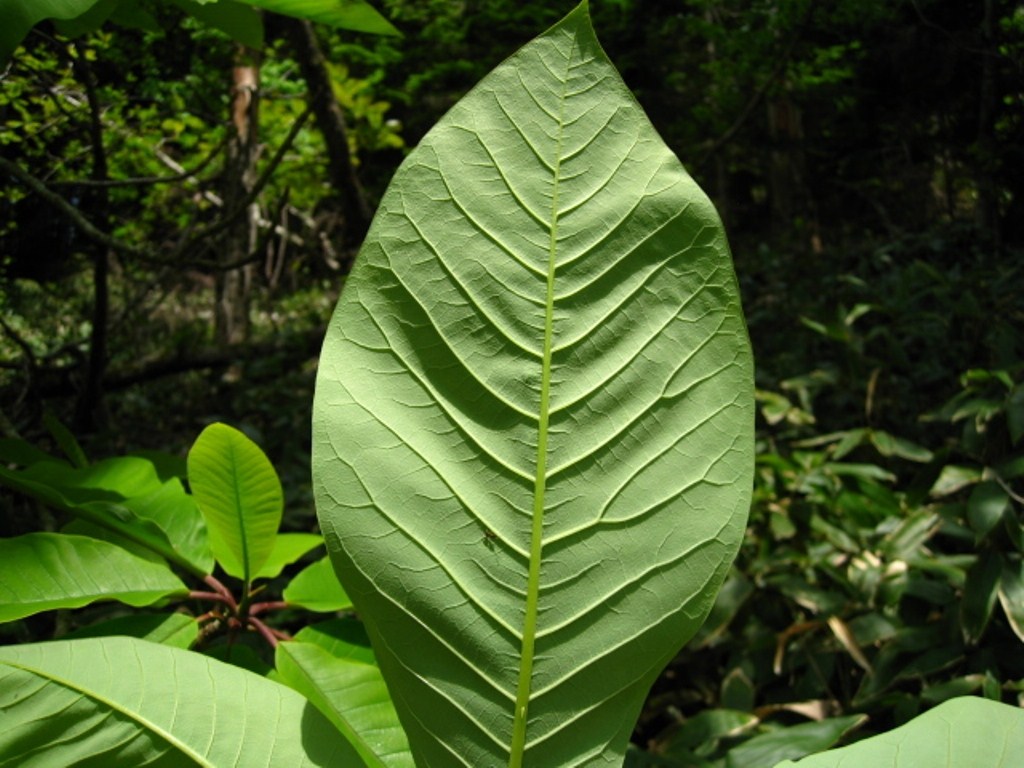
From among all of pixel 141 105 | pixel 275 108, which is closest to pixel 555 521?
pixel 141 105

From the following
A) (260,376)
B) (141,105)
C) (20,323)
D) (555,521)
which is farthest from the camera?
(260,376)

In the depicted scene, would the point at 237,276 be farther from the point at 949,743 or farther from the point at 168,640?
the point at 949,743

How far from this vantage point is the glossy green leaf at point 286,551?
0.65m

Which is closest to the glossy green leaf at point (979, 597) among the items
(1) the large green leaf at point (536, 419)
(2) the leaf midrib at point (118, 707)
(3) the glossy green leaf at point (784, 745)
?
(3) the glossy green leaf at point (784, 745)

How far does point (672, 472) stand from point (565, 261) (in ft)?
0.31

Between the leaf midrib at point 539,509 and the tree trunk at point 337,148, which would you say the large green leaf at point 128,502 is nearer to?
the leaf midrib at point 539,509

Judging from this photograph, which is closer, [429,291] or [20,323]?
[429,291]

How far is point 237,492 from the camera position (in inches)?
20.6

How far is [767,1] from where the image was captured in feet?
11.8

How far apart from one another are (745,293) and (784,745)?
407cm

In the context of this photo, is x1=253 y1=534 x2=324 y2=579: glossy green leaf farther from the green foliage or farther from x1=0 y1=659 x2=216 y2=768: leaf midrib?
x1=0 y1=659 x2=216 y2=768: leaf midrib

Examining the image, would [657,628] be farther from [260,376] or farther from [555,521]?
[260,376]

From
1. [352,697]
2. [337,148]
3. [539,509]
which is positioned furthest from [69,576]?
[337,148]

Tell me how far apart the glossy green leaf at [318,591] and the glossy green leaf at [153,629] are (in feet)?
0.23
